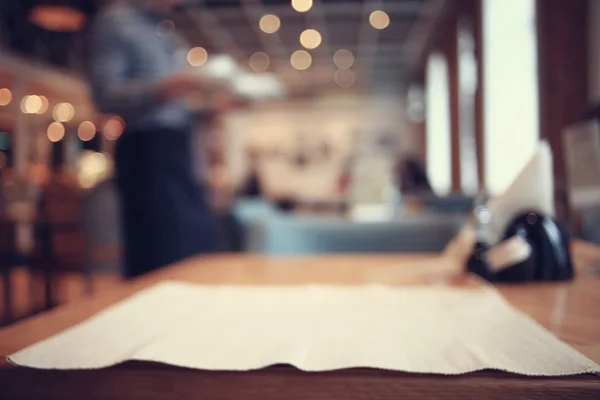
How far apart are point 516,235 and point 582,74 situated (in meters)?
3.52

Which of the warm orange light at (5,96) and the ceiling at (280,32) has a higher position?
the ceiling at (280,32)

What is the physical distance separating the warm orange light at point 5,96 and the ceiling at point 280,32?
69 centimetres

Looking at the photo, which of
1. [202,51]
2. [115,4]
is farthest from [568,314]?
[202,51]

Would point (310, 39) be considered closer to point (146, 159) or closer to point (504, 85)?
point (504, 85)

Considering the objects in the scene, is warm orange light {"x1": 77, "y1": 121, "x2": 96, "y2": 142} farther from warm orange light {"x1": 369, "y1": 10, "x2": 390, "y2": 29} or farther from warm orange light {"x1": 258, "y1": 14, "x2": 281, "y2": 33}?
warm orange light {"x1": 369, "y1": 10, "x2": 390, "y2": 29}

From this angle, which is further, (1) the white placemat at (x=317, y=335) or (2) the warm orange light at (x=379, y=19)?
(2) the warm orange light at (x=379, y=19)

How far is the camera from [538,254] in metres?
0.88

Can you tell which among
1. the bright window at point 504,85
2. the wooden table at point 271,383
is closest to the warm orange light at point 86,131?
the bright window at point 504,85

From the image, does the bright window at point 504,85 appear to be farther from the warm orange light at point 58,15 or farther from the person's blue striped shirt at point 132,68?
the person's blue striped shirt at point 132,68

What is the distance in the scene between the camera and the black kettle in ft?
2.82

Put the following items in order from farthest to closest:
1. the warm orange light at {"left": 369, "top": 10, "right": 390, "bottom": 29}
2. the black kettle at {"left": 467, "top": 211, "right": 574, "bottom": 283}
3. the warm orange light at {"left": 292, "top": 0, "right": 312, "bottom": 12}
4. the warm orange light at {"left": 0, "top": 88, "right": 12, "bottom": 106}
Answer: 1. the warm orange light at {"left": 0, "top": 88, "right": 12, "bottom": 106}
2. the warm orange light at {"left": 369, "top": 10, "right": 390, "bottom": 29}
3. the warm orange light at {"left": 292, "top": 0, "right": 312, "bottom": 12}
4. the black kettle at {"left": 467, "top": 211, "right": 574, "bottom": 283}

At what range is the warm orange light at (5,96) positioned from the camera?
8.95 metres

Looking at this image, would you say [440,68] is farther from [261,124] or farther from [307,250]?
[307,250]

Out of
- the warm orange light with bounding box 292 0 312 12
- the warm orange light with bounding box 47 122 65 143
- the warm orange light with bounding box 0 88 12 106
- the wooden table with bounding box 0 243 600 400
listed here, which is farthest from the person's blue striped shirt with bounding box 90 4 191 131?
the warm orange light with bounding box 47 122 65 143
